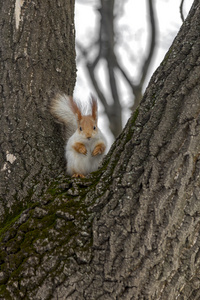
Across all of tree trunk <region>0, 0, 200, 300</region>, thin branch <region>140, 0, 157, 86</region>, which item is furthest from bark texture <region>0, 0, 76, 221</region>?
thin branch <region>140, 0, 157, 86</region>

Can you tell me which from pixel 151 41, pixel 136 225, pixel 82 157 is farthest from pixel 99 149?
pixel 151 41

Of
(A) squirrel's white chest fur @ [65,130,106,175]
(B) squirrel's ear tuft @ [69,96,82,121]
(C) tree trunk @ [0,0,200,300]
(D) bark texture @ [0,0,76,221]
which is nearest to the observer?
(C) tree trunk @ [0,0,200,300]

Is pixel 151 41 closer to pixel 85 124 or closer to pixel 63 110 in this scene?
pixel 85 124

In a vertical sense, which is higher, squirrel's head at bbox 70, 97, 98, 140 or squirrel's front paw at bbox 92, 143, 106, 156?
squirrel's head at bbox 70, 97, 98, 140

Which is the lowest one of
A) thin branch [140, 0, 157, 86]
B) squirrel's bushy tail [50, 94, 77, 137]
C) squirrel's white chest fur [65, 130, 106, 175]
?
squirrel's white chest fur [65, 130, 106, 175]

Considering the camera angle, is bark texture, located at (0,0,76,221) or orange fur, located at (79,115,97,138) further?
orange fur, located at (79,115,97,138)

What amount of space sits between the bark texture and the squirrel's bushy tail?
0.06 m

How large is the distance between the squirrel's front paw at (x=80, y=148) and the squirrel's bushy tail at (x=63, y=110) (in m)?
0.19

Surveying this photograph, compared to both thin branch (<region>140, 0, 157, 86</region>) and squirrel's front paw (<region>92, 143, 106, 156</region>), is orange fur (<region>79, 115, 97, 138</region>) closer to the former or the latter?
squirrel's front paw (<region>92, 143, 106, 156</region>)

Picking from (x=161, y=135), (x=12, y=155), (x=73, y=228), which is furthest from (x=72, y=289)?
(x=12, y=155)

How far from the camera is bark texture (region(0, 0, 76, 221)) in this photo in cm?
204

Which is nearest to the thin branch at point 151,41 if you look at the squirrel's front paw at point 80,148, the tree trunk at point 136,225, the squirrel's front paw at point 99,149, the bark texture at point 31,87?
the bark texture at point 31,87

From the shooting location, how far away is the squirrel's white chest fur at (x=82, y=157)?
2303 millimetres

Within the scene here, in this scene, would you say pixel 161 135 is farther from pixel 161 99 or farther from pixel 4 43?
pixel 4 43
